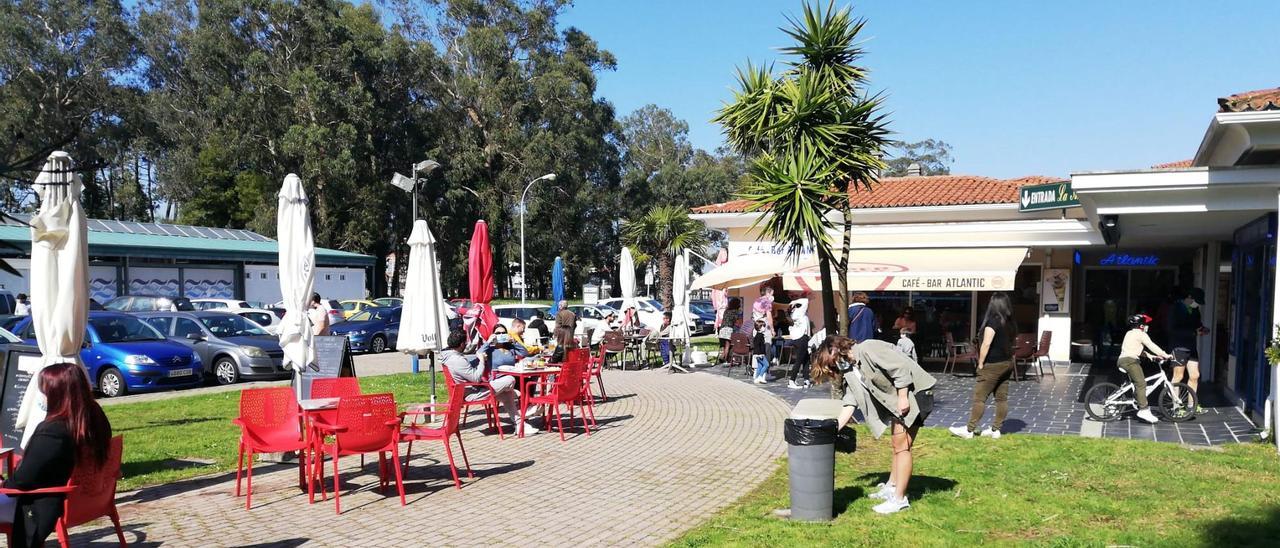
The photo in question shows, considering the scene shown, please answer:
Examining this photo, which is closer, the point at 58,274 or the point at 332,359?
the point at 58,274

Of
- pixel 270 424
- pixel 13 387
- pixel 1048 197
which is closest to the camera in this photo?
pixel 13 387

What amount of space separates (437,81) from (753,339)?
110ft

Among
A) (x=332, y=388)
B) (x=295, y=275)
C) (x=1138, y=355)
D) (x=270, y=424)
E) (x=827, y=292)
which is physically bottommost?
(x=270, y=424)

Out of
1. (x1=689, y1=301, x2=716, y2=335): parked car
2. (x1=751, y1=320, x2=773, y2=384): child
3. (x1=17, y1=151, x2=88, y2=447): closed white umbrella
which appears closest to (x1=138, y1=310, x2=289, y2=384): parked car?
(x1=751, y1=320, x2=773, y2=384): child

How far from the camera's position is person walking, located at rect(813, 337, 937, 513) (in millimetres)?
5688

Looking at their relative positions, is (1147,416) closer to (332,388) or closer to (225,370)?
(332,388)

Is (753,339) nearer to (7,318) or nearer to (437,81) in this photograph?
(7,318)

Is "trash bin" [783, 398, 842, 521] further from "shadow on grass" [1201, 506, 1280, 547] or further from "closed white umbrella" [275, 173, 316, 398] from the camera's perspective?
"closed white umbrella" [275, 173, 316, 398]

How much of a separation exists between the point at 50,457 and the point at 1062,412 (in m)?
10.5

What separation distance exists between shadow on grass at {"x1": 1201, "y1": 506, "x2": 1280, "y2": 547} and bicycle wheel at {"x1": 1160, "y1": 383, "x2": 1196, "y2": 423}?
4314 millimetres

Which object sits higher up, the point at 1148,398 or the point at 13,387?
the point at 13,387

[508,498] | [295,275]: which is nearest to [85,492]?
[508,498]

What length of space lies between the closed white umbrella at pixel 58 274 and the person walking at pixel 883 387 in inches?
200

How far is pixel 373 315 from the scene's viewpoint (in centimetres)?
2305
